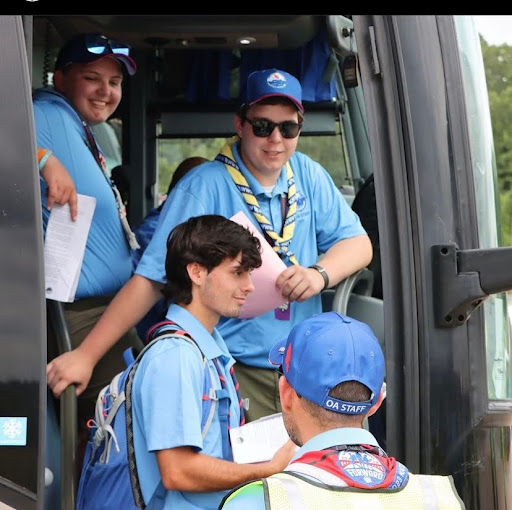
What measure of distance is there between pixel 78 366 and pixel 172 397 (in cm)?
51

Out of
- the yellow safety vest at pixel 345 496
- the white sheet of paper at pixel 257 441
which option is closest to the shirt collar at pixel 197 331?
the white sheet of paper at pixel 257 441

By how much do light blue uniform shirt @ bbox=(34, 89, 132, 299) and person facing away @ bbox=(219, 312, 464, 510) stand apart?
1349 mm

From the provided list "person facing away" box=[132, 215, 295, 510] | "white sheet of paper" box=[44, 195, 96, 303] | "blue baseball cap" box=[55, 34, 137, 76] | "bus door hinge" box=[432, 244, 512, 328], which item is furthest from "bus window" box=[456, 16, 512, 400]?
"blue baseball cap" box=[55, 34, 137, 76]

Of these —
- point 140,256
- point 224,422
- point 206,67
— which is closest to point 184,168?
point 206,67

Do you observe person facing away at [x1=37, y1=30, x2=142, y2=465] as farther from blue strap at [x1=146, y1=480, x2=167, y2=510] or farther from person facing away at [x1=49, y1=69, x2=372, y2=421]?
blue strap at [x1=146, y1=480, x2=167, y2=510]

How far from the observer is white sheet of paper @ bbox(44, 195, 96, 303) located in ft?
9.48

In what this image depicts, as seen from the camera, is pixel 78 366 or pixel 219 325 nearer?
pixel 78 366

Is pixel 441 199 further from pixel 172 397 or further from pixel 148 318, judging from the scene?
pixel 148 318

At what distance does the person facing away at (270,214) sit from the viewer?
10.7ft

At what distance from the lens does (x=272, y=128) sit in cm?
338

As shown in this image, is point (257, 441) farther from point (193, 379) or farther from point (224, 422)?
point (193, 379)

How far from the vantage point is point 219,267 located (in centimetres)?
278

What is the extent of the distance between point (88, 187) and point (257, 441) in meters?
1.04

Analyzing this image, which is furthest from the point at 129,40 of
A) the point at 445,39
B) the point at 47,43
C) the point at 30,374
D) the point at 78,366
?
the point at 30,374
